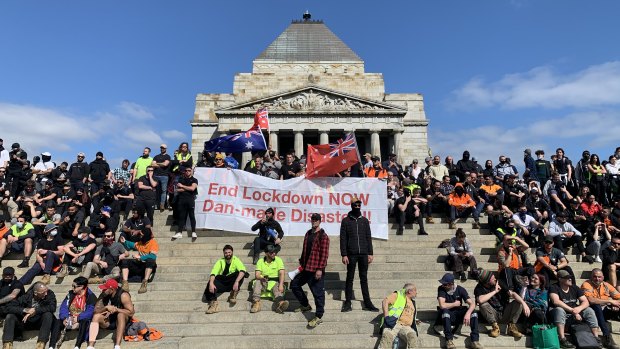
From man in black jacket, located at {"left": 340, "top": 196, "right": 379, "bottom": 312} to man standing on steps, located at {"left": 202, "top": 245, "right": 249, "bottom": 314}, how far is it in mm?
2091

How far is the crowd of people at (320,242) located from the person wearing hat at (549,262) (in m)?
0.03

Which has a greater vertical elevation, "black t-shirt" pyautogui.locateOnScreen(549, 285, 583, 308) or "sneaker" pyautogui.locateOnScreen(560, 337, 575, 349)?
"black t-shirt" pyautogui.locateOnScreen(549, 285, 583, 308)

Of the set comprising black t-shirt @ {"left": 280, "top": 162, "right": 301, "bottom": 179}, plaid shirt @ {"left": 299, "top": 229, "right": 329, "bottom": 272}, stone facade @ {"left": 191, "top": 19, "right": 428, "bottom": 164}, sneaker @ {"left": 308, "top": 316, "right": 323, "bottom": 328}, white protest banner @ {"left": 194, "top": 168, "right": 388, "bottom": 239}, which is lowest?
sneaker @ {"left": 308, "top": 316, "right": 323, "bottom": 328}

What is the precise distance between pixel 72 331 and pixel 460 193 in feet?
33.2

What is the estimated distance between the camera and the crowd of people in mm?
7055

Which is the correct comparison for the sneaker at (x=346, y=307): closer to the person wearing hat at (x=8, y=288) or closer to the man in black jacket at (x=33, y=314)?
the man in black jacket at (x=33, y=314)

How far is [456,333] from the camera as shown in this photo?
7125mm

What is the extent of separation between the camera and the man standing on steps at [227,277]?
7871 millimetres

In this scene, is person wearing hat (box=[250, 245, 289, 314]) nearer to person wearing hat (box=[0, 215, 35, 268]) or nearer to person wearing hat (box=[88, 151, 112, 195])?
person wearing hat (box=[0, 215, 35, 268])

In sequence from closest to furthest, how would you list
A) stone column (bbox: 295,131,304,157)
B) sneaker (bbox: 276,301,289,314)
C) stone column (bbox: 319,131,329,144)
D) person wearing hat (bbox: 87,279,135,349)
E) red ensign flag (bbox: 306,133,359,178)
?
person wearing hat (bbox: 87,279,135,349)
sneaker (bbox: 276,301,289,314)
red ensign flag (bbox: 306,133,359,178)
stone column (bbox: 319,131,329,144)
stone column (bbox: 295,131,304,157)

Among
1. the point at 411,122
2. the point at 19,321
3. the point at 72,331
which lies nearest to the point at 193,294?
the point at 72,331

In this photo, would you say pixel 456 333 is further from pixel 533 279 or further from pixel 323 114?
pixel 323 114

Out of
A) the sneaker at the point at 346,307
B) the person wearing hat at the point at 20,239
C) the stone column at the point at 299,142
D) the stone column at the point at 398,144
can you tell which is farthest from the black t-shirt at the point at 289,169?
the stone column at the point at 398,144

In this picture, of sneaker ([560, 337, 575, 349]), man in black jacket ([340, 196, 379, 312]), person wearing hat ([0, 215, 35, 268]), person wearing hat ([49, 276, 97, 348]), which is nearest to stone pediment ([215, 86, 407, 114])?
person wearing hat ([0, 215, 35, 268])
